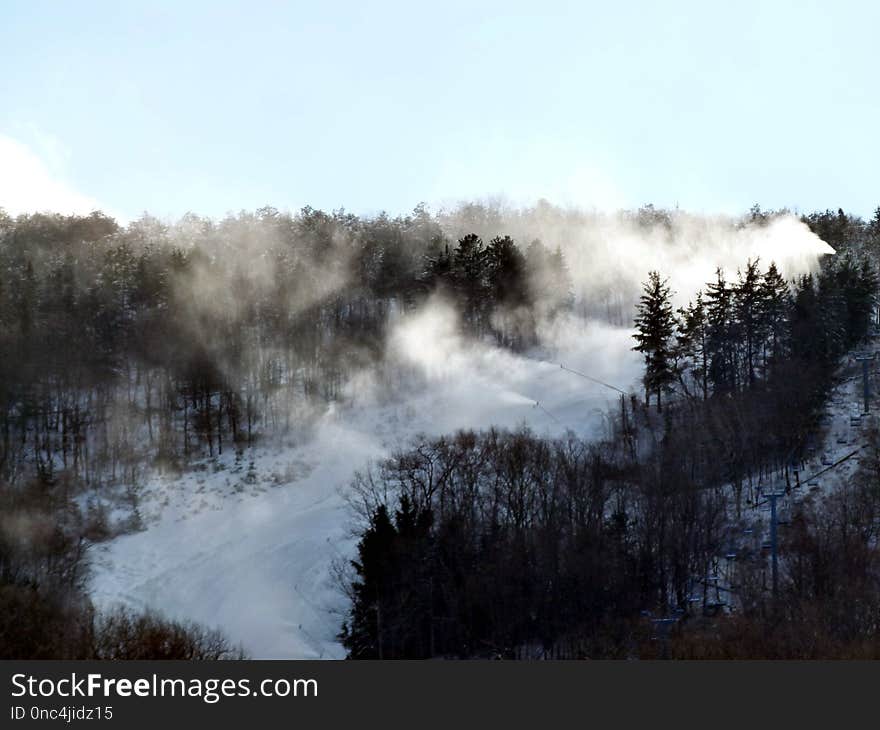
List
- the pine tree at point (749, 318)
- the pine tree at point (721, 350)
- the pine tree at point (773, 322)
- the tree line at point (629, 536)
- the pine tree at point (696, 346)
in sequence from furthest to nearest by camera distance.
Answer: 1. the pine tree at point (773, 322)
2. the pine tree at point (749, 318)
3. the pine tree at point (696, 346)
4. the pine tree at point (721, 350)
5. the tree line at point (629, 536)

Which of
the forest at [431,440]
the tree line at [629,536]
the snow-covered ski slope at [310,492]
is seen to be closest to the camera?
the tree line at [629,536]

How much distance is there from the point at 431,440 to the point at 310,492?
9.78 meters

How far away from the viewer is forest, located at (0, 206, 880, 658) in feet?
151

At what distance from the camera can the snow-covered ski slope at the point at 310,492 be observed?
50.8 m

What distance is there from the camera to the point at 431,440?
6681 cm

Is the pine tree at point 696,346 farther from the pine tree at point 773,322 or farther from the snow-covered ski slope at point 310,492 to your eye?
the snow-covered ski slope at point 310,492

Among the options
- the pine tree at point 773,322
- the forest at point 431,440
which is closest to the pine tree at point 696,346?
the forest at point 431,440

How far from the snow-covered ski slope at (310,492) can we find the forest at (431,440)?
6.53 ft

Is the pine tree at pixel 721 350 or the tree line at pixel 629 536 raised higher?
the pine tree at pixel 721 350

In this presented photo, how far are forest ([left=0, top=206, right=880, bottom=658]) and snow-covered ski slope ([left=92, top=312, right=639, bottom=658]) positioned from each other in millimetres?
1989

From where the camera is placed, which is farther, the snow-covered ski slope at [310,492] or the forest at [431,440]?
the snow-covered ski slope at [310,492]

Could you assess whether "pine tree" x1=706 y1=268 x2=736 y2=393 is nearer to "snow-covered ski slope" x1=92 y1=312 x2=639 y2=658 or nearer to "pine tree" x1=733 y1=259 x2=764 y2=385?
"pine tree" x1=733 y1=259 x2=764 y2=385

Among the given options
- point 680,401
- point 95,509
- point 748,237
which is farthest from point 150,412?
point 748,237

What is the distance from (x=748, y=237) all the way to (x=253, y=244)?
65.9 m
